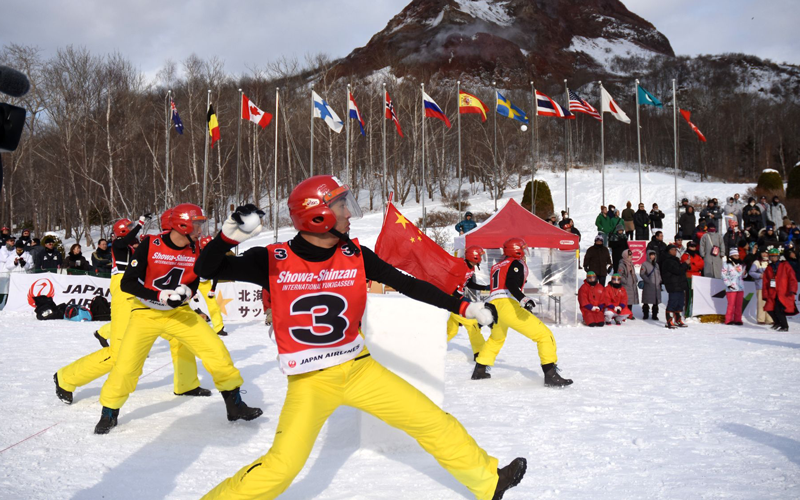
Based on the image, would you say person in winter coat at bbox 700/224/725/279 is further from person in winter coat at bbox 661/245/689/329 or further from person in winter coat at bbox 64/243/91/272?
person in winter coat at bbox 64/243/91/272

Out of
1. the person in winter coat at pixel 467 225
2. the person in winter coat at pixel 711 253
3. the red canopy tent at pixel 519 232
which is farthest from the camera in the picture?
the person in winter coat at pixel 467 225

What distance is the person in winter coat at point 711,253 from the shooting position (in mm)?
15375

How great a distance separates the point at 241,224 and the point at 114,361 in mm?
3949

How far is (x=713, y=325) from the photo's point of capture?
13250 millimetres

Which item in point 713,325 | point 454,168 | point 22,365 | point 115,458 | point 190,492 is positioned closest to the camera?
point 190,492

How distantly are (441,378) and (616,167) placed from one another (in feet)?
170

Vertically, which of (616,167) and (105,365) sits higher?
(616,167)

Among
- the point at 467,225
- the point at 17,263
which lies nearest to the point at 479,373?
the point at 467,225

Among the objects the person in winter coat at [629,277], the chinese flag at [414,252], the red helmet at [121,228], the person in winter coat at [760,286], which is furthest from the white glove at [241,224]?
the person in winter coat at [760,286]

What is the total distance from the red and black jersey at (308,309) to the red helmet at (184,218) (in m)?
2.53

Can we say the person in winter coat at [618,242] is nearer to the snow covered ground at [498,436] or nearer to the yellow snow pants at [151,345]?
the snow covered ground at [498,436]

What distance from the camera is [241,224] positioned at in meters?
2.90

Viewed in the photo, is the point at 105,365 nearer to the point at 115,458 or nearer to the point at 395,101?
the point at 115,458

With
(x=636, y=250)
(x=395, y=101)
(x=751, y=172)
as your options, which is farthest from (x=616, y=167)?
(x=636, y=250)
